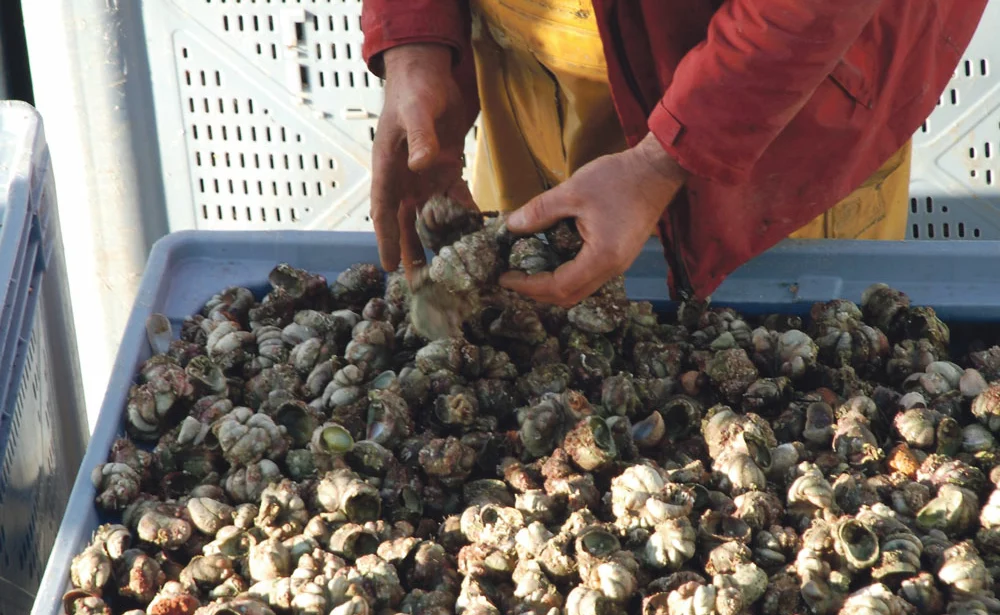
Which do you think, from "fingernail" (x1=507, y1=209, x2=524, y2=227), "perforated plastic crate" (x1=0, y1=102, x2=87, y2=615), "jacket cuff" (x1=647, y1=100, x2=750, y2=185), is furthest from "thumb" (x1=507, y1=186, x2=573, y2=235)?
"perforated plastic crate" (x1=0, y1=102, x2=87, y2=615)

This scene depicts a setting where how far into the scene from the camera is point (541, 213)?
→ 1265 mm

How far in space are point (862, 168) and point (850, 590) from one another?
0.61 meters

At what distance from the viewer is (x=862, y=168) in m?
1.47

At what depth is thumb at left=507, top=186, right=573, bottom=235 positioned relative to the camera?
4.10ft

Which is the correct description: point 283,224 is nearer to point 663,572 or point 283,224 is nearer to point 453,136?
point 453,136

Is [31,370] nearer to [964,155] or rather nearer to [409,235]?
[409,235]

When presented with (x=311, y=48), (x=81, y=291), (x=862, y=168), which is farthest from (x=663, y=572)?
(x=81, y=291)

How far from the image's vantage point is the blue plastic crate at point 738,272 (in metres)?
1.56

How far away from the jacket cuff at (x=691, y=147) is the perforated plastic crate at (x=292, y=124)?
1.35 m

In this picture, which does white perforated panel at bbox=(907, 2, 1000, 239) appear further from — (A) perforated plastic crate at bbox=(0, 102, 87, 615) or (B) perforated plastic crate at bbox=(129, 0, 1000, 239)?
(A) perforated plastic crate at bbox=(0, 102, 87, 615)

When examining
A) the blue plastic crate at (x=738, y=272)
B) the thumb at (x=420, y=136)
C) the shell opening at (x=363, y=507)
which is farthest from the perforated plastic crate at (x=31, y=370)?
the thumb at (x=420, y=136)

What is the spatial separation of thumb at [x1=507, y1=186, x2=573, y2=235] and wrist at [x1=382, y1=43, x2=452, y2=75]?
331 millimetres

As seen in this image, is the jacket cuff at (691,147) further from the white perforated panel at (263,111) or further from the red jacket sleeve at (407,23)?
the white perforated panel at (263,111)

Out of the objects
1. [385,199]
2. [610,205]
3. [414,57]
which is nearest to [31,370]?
[385,199]
